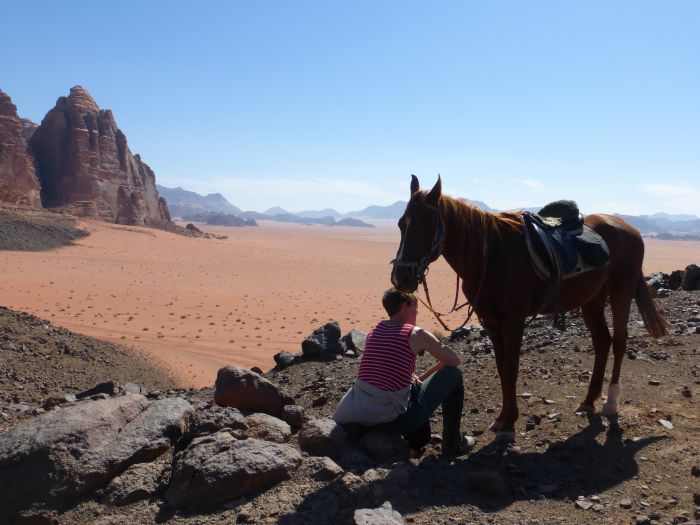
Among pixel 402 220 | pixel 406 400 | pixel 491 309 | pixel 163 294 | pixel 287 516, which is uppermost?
pixel 402 220

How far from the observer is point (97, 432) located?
4.21 metres

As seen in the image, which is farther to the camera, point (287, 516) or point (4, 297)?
point (4, 297)

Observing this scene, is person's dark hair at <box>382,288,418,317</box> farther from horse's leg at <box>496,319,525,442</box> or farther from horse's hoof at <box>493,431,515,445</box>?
horse's hoof at <box>493,431,515,445</box>

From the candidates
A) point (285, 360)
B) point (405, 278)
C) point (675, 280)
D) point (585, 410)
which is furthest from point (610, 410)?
point (675, 280)

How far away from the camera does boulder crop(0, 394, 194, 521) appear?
3814 millimetres

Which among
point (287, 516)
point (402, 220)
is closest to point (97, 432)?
point (287, 516)

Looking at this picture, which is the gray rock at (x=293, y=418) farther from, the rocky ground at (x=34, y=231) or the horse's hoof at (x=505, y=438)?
the rocky ground at (x=34, y=231)

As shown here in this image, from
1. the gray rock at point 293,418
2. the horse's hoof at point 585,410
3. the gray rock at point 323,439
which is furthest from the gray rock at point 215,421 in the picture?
the horse's hoof at point 585,410

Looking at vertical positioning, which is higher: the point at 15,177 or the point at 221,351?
the point at 15,177

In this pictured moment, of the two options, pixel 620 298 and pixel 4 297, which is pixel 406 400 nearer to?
pixel 620 298

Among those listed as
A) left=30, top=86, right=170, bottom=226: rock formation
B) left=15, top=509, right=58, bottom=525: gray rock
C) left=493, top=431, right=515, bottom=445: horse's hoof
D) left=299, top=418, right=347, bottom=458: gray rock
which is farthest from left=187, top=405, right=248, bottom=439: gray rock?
left=30, top=86, right=170, bottom=226: rock formation

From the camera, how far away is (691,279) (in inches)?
526

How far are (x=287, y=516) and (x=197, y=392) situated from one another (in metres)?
4.95

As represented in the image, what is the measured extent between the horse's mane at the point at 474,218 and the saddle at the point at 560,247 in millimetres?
193
